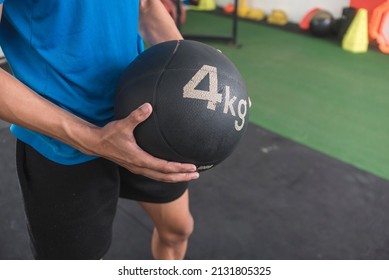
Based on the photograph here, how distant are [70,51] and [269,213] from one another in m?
1.24

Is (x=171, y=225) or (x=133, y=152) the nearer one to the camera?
(x=133, y=152)

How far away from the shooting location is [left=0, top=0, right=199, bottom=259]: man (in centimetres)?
79

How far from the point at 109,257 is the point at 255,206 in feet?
2.21

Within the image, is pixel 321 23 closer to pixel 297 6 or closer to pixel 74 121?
pixel 297 6

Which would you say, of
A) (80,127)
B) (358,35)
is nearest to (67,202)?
(80,127)

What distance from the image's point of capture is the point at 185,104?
2.73 feet

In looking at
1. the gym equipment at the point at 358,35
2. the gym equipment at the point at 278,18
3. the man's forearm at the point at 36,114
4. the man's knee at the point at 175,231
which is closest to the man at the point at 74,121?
the man's forearm at the point at 36,114

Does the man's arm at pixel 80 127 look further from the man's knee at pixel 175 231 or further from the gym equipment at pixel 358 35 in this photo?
the gym equipment at pixel 358 35

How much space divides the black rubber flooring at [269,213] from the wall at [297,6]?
243 cm

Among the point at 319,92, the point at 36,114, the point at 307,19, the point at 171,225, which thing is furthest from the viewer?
the point at 307,19

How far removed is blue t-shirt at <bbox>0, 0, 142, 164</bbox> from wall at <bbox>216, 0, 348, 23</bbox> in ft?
11.9

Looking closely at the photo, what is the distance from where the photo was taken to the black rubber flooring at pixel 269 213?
1.63 m

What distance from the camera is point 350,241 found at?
1663 millimetres

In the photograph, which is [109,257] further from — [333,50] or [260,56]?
A: [333,50]
